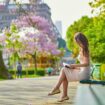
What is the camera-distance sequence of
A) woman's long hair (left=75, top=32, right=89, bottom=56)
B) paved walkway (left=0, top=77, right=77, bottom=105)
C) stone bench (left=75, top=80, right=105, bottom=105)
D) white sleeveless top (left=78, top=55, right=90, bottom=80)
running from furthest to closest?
paved walkway (left=0, top=77, right=77, bottom=105)
white sleeveless top (left=78, top=55, right=90, bottom=80)
woman's long hair (left=75, top=32, right=89, bottom=56)
stone bench (left=75, top=80, right=105, bottom=105)

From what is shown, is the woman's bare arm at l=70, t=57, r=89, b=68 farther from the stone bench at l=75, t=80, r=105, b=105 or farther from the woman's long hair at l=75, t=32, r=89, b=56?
the stone bench at l=75, t=80, r=105, b=105

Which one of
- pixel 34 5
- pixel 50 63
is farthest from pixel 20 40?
pixel 34 5

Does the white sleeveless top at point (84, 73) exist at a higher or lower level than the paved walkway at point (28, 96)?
higher

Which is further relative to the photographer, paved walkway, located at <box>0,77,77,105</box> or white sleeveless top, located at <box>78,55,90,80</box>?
paved walkway, located at <box>0,77,77,105</box>

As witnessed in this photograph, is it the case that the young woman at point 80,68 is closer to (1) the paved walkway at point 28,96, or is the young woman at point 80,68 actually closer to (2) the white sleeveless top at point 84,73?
(2) the white sleeveless top at point 84,73

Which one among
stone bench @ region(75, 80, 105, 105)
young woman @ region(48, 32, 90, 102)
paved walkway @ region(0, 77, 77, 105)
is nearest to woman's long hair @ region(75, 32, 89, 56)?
young woman @ region(48, 32, 90, 102)

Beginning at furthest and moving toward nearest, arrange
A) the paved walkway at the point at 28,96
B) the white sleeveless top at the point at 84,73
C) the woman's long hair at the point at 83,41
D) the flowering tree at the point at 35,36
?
the flowering tree at the point at 35,36, the paved walkway at the point at 28,96, the white sleeveless top at the point at 84,73, the woman's long hair at the point at 83,41

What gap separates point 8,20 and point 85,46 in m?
128

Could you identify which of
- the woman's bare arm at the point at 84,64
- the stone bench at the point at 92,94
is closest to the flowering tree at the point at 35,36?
the woman's bare arm at the point at 84,64

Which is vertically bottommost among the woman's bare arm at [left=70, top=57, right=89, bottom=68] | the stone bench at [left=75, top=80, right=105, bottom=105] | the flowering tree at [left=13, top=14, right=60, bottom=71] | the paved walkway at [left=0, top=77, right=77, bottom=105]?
the paved walkway at [left=0, top=77, right=77, bottom=105]

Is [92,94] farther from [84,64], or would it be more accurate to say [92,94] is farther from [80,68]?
[80,68]

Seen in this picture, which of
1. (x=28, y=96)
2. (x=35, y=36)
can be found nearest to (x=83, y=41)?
(x=28, y=96)

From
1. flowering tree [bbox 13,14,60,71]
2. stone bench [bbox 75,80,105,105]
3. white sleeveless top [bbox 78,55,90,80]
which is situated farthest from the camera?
flowering tree [bbox 13,14,60,71]

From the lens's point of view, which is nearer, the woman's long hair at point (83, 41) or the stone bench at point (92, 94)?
the stone bench at point (92, 94)
